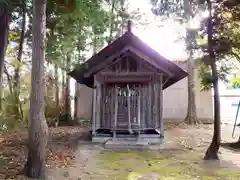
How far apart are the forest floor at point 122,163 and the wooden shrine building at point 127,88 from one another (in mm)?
1080

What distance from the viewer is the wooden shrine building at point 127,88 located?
11.9m

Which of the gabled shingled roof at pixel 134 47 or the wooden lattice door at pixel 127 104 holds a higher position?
the gabled shingled roof at pixel 134 47

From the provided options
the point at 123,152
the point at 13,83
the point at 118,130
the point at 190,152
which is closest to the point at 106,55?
the point at 118,130

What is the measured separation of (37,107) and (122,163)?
3.33 meters

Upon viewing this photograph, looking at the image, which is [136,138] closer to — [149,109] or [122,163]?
[149,109]

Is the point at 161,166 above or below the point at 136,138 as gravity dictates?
below

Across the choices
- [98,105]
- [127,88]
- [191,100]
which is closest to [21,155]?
[98,105]

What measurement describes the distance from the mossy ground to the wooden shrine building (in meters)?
1.97

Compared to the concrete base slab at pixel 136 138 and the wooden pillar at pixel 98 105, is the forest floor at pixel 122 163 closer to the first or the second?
the concrete base slab at pixel 136 138

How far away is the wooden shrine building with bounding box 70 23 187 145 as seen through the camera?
11883 millimetres

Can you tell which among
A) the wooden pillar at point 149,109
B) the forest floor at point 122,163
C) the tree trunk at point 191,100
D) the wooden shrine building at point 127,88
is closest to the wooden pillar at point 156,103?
the wooden shrine building at point 127,88

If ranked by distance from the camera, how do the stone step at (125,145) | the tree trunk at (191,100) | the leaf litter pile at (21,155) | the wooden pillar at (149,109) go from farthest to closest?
the tree trunk at (191,100)
the wooden pillar at (149,109)
the stone step at (125,145)
the leaf litter pile at (21,155)

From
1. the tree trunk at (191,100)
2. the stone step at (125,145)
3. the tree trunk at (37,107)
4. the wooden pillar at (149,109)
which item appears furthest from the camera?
the tree trunk at (191,100)

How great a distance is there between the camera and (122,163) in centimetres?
838
